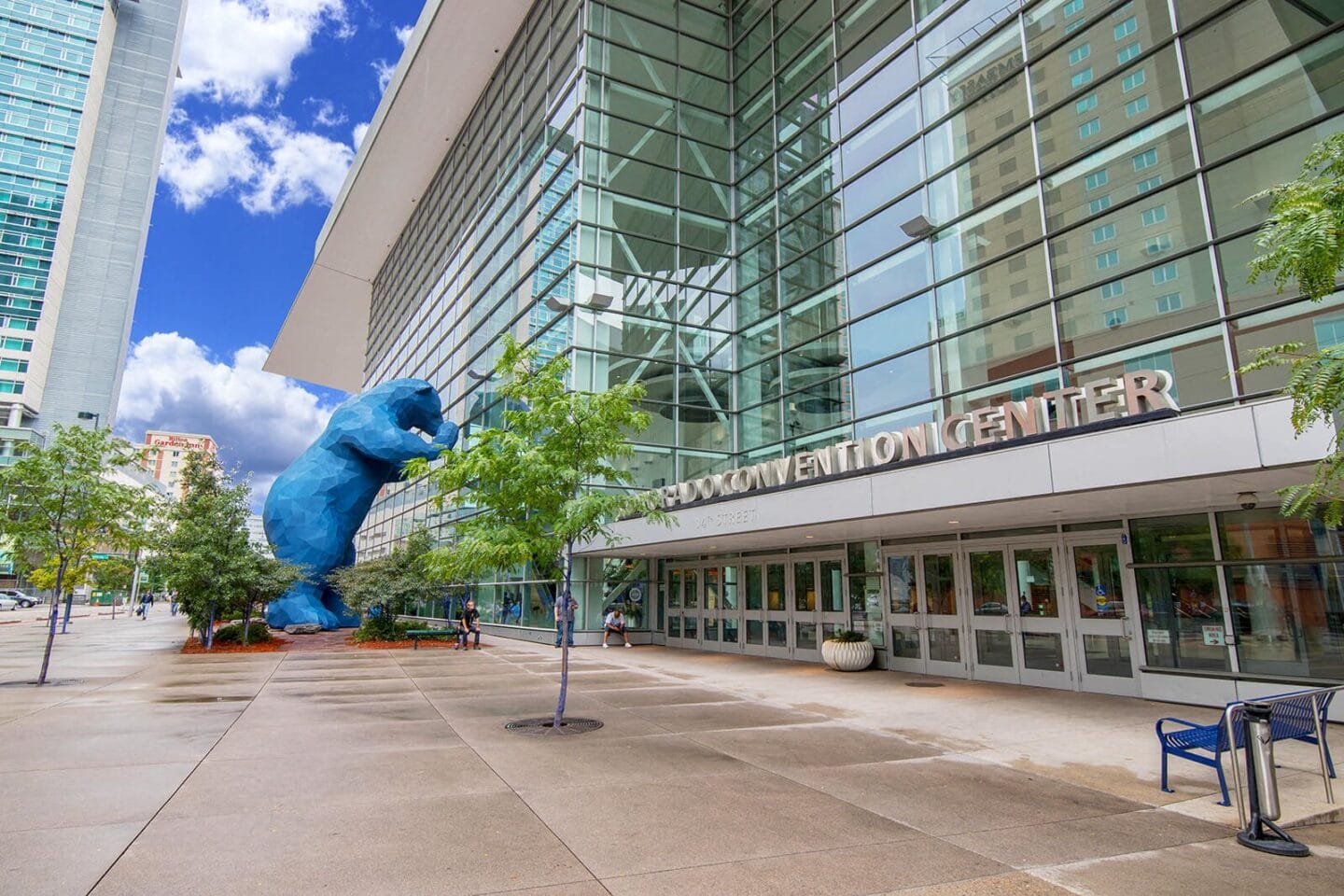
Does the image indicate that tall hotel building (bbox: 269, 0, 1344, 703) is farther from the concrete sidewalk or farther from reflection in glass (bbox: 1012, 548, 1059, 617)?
the concrete sidewalk

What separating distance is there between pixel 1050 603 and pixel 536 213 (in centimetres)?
1962

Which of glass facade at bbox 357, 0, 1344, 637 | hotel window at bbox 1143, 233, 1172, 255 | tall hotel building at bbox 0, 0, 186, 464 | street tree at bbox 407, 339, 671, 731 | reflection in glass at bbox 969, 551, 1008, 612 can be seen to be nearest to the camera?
street tree at bbox 407, 339, 671, 731

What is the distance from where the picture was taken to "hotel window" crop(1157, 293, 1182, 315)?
12.4m

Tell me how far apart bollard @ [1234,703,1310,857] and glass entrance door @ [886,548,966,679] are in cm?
887

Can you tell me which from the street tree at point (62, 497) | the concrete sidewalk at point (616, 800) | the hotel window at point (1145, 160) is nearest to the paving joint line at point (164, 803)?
the concrete sidewalk at point (616, 800)

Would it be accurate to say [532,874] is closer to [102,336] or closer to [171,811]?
[171,811]

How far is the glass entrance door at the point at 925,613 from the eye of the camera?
14.0m

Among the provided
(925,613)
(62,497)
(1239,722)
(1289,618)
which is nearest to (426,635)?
(62,497)

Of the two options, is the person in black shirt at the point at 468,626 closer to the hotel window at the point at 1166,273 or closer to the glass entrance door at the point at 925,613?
the glass entrance door at the point at 925,613

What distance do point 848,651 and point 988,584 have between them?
297 cm

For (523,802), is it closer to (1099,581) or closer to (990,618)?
(1099,581)

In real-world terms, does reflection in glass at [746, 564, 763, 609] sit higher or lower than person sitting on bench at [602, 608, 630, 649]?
higher

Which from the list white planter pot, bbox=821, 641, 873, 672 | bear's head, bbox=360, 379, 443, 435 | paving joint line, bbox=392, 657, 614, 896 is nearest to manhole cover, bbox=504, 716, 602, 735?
paving joint line, bbox=392, 657, 614, 896

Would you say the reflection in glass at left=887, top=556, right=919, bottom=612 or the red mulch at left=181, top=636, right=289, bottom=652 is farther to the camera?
the red mulch at left=181, top=636, right=289, bottom=652
